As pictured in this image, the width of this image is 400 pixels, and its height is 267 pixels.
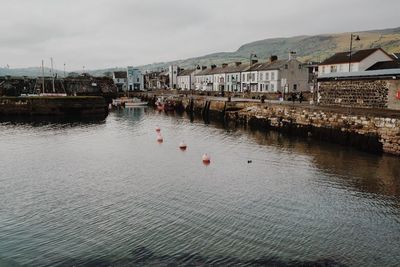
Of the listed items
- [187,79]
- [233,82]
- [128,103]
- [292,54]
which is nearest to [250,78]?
[233,82]

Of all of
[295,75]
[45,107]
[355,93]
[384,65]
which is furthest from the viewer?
[295,75]

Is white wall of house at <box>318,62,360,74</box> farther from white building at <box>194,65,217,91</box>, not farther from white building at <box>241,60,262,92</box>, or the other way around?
white building at <box>194,65,217,91</box>

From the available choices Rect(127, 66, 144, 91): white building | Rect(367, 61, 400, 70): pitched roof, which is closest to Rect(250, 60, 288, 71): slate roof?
Rect(367, 61, 400, 70): pitched roof

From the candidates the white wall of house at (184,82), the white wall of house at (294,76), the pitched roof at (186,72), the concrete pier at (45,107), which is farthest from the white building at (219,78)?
the concrete pier at (45,107)

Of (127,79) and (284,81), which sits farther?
(127,79)

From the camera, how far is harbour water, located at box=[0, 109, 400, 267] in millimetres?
11320

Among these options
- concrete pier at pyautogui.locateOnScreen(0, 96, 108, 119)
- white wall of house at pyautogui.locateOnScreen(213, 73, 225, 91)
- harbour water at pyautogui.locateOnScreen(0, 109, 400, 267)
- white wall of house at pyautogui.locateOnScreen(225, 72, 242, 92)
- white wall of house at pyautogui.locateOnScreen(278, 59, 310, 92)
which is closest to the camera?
harbour water at pyautogui.locateOnScreen(0, 109, 400, 267)

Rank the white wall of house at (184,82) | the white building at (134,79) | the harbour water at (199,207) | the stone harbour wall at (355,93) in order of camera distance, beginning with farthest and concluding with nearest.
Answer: the white building at (134,79), the white wall of house at (184,82), the stone harbour wall at (355,93), the harbour water at (199,207)

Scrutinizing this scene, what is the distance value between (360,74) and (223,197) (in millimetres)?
25011

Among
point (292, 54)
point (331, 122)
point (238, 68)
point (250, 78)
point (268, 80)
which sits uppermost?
point (292, 54)

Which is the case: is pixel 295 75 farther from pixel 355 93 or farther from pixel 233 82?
pixel 355 93

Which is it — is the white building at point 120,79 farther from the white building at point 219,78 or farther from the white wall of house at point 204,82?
the white building at point 219,78

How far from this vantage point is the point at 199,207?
1567cm

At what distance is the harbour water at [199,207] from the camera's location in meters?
11.3
